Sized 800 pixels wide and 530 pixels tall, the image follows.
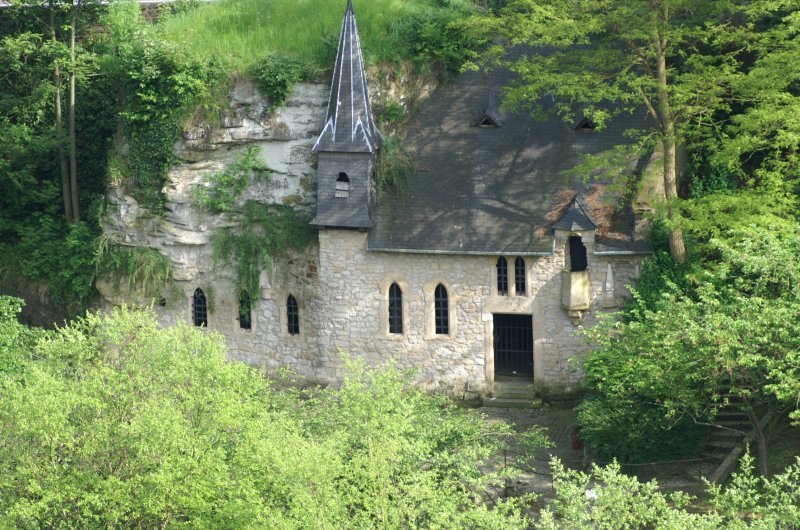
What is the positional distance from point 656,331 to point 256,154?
12.9m

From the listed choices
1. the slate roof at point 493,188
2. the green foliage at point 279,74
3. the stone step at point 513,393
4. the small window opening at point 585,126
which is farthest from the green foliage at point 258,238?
the small window opening at point 585,126

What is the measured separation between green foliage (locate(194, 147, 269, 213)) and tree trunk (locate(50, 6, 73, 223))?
5598 mm

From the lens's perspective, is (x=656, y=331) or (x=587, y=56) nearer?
(x=656, y=331)

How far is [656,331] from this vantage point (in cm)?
2931

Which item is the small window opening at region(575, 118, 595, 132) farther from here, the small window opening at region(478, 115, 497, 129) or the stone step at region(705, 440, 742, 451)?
the stone step at region(705, 440, 742, 451)

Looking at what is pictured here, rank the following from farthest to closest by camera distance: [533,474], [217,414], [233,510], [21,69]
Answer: [21,69] < [533,474] < [217,414] < [233,510]

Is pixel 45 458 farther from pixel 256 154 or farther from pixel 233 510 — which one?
pixel 256 154

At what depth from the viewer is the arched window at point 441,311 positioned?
36094 millimetres

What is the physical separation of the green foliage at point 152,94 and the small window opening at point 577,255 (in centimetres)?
1059

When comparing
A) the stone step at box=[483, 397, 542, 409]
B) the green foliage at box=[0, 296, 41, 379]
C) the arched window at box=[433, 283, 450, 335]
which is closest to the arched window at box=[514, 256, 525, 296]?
the arched window at box=[433, 283, 450, 335]

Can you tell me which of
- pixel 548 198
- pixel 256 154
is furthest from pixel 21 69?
pixel 548 198

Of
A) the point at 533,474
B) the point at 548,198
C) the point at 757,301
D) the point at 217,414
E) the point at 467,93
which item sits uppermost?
the point at 467,93

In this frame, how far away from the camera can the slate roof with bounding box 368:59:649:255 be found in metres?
35.0

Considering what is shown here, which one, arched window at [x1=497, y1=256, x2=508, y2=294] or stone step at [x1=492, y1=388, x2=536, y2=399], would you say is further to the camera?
stone step at [x1=492, y1=388, x2=536, y2=399]
